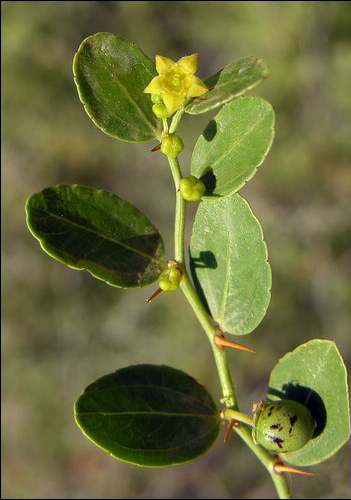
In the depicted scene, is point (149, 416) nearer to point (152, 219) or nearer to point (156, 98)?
point (156, 98)

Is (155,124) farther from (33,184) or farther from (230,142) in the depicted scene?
(33,184)

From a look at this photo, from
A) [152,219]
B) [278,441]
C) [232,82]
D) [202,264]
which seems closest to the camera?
[232,82]

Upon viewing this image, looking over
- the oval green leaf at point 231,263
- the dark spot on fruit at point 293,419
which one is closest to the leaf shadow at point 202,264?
the oval green leaf at point 231,263

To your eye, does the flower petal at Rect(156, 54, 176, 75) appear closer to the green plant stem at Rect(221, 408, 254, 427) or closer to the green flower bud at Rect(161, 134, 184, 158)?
the green flower bud at Rect(161, 134, 184, 158)

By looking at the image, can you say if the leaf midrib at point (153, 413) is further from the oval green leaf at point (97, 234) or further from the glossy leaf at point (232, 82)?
the glossy leaf at point (232, 82)

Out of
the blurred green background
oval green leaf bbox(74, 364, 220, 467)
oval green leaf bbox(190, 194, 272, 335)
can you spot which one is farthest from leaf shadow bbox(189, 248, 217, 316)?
the blurred green background

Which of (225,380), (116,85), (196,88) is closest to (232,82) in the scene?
(196,88)
